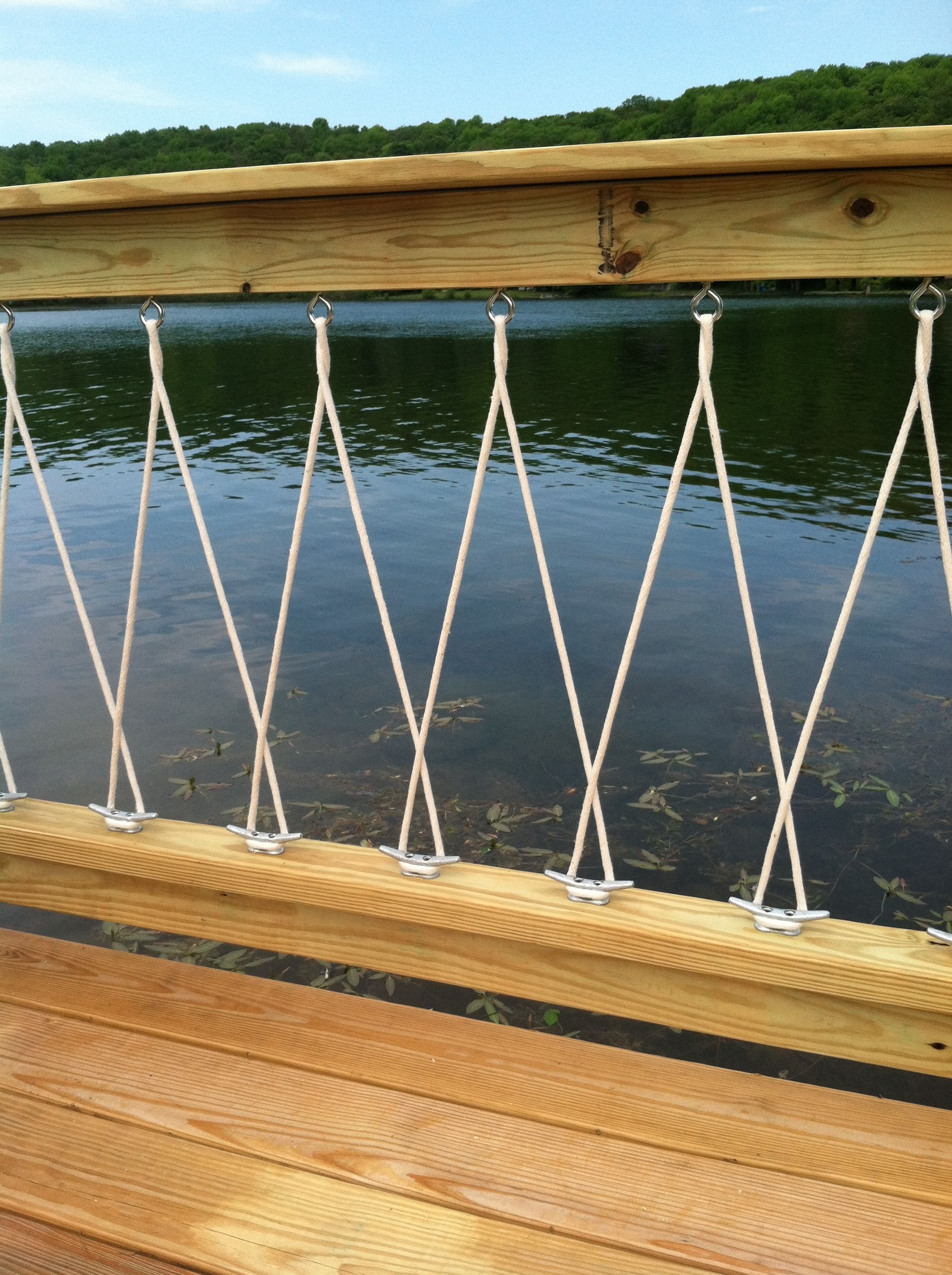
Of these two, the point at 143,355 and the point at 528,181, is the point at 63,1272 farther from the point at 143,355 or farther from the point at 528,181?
the point at 143,355

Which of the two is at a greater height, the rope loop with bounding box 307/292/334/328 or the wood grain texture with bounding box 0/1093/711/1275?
the rope loop with bounding box 307/292/334/328

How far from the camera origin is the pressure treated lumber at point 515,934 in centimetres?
144

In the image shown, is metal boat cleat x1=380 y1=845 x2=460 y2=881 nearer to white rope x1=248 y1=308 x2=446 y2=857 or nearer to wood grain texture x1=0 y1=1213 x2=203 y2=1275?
white rope x1=248 y1=308 x2=446 y2=857

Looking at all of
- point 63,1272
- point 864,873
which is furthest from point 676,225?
point 864,873

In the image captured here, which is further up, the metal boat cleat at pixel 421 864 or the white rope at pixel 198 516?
the white rope at pixel 198 516

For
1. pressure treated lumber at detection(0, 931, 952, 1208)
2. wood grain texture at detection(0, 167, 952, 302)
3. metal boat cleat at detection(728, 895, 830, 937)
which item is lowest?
pressure treated lumber at detection(0, 931, 952, 1208)

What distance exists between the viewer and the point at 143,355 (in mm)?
29953

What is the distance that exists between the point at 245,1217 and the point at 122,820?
0.75m

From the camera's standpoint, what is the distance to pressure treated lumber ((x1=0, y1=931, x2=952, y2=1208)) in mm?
1428

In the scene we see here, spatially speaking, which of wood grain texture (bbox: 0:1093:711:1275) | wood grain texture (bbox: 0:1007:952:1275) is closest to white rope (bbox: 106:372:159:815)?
wood grain texture (bbox: 0:1007:952:1275)

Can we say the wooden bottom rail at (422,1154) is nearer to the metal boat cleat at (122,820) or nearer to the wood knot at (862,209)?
the metal boat cleat at (122,820)

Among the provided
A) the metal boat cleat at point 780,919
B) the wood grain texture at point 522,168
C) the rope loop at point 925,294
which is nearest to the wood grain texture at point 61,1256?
the metal boat cleat at point 780,919

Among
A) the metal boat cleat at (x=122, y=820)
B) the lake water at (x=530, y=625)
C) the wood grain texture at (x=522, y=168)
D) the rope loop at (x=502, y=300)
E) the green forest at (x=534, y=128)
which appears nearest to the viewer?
the wood grain texture at (x=522, y=168)

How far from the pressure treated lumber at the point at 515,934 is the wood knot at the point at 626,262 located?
0.98 metres
